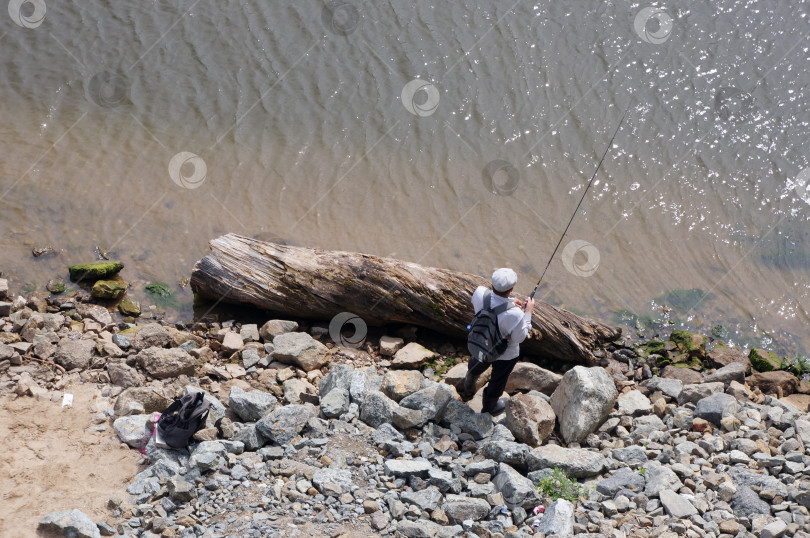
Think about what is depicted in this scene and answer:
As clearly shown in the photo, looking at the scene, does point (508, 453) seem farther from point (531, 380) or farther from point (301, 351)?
point (301, 351)

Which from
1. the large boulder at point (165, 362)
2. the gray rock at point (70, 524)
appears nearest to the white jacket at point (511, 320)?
the large boulder at point (165, 362)

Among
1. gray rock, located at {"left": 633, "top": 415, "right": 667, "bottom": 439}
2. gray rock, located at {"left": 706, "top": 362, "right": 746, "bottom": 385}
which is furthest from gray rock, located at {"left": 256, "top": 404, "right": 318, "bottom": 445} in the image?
gray rock, located at {"left": 706, "top": 362, "right": 746, "bottom": 385}

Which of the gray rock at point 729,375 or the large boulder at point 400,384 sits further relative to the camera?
the gray rock at point 729,375

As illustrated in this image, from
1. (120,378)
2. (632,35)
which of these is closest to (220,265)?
(120,378)

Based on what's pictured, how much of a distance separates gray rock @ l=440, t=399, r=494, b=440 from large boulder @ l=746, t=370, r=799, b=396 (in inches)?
138

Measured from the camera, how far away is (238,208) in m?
9.70

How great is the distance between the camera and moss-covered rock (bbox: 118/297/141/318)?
800 centimetres

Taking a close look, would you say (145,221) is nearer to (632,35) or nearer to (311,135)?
(311,135)

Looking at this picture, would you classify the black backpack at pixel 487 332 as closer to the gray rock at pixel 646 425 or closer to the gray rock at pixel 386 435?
the gray rock at pixel 386 435

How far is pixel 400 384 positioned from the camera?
255 inches

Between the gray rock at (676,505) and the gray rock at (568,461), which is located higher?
the gray rock at (676,505)

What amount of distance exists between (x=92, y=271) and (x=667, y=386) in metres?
6.80

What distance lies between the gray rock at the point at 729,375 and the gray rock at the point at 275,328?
473 cm

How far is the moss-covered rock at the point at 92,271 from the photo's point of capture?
8.23 m
